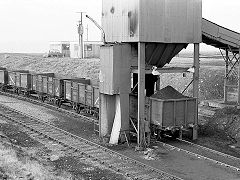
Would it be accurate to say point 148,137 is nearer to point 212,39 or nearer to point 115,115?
point 115,115

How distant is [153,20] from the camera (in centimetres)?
1883

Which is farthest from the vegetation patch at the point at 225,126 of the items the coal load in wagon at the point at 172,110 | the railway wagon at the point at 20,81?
the railway wagon at the point at 20,81

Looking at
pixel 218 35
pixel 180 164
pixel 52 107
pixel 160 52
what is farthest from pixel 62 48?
pixel 180 164

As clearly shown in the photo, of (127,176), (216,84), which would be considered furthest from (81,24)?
(127,176)

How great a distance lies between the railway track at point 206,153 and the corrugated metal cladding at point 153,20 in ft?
18.9

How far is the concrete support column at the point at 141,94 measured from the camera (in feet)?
61.7

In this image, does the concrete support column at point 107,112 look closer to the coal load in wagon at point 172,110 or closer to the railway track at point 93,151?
the railway track at point 93,151

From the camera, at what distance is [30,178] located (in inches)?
525

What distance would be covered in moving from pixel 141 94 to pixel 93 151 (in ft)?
12.9

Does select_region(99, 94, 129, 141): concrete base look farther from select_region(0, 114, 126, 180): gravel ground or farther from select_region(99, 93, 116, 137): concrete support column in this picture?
select_region(0, 114, 126, 180): gravel ground

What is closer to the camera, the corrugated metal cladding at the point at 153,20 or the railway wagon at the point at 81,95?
the corrugated metal cladding at the point at 153,20

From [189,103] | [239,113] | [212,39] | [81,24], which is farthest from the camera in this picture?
[81,24]

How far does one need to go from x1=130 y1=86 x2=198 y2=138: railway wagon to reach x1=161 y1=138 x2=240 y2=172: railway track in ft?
2.86

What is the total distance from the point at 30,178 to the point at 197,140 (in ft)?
36.6
